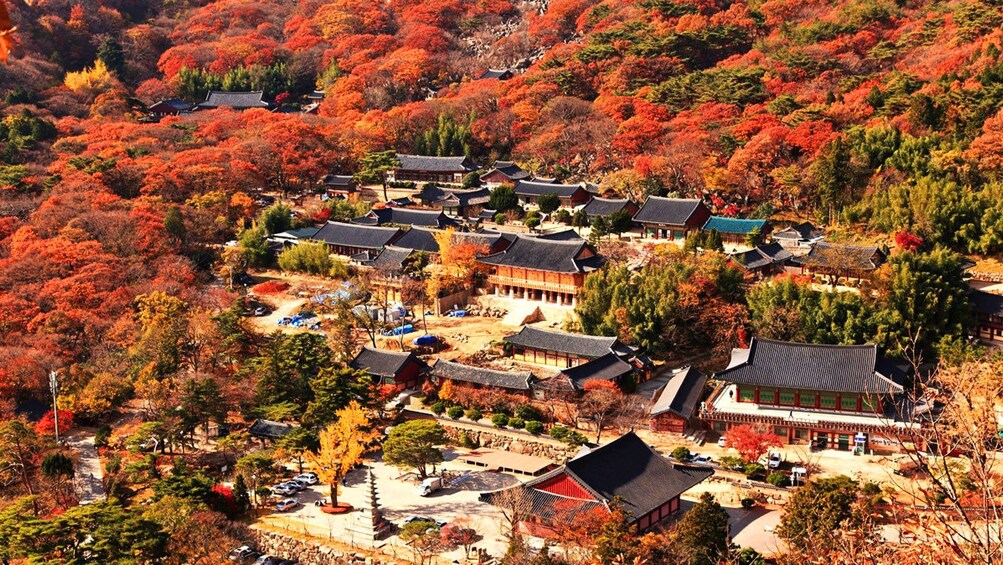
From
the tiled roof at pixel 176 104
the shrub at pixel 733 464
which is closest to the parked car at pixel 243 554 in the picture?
the shrub at pixel 733 464

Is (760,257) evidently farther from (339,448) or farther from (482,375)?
(339,448)

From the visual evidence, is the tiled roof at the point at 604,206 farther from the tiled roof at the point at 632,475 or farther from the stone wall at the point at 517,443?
the tiled roof at the point at 632,475

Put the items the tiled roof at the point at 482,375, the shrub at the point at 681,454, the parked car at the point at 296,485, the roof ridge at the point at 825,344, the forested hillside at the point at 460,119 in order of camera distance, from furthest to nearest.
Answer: the forested hillside at the point at 460,119, the tiled roof at the point at 482,375, the roof ridge at the point at 825,344, the parked car at the point at 296,485, the shrub at the point at 681,454

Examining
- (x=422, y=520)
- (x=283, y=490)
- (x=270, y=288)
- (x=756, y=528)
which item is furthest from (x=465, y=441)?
(x=270, y=288)

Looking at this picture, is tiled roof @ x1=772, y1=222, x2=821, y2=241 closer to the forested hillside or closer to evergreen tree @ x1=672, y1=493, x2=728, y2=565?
the forested hillside

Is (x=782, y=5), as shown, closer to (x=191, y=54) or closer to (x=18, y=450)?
(x=191, y=54)

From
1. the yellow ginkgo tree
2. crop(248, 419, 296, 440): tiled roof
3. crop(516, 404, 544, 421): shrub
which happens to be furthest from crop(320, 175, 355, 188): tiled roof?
the yellow ginkgo tree

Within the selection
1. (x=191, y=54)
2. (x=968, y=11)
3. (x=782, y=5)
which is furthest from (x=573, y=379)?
(x=191, y=54)
